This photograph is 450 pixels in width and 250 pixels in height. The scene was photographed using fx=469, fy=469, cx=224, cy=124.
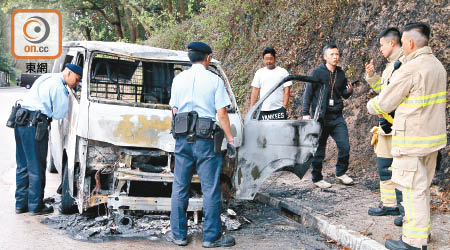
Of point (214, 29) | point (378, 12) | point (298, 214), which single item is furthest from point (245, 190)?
point (214, 29)

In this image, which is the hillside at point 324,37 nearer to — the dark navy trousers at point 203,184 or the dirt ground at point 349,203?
the dirt ground at point 349,203

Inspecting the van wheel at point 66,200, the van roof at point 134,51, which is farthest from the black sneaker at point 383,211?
the van wheel at point 66,200

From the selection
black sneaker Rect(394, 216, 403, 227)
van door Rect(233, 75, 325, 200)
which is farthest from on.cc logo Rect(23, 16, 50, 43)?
black sneaker Rect(394, 216, 403, 227)

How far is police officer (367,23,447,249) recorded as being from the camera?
13.2 feet

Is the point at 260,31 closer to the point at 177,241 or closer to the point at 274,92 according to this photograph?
the point at 274,92

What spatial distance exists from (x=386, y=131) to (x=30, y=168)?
4.06 metres

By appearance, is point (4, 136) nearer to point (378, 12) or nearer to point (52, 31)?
point (378, 12)

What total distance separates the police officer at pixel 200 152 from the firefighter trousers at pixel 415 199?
5.28ft

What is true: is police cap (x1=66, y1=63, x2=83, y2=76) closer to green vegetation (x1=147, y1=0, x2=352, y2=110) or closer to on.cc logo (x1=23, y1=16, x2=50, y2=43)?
green vegetation (x1=147, y1=0, x2=352, y2=110)

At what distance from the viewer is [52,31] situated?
113 ft

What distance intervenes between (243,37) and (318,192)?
8368mm

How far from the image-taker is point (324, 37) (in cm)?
991

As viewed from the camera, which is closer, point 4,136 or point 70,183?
point 70,183

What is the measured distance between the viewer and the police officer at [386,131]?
16.2 feet
